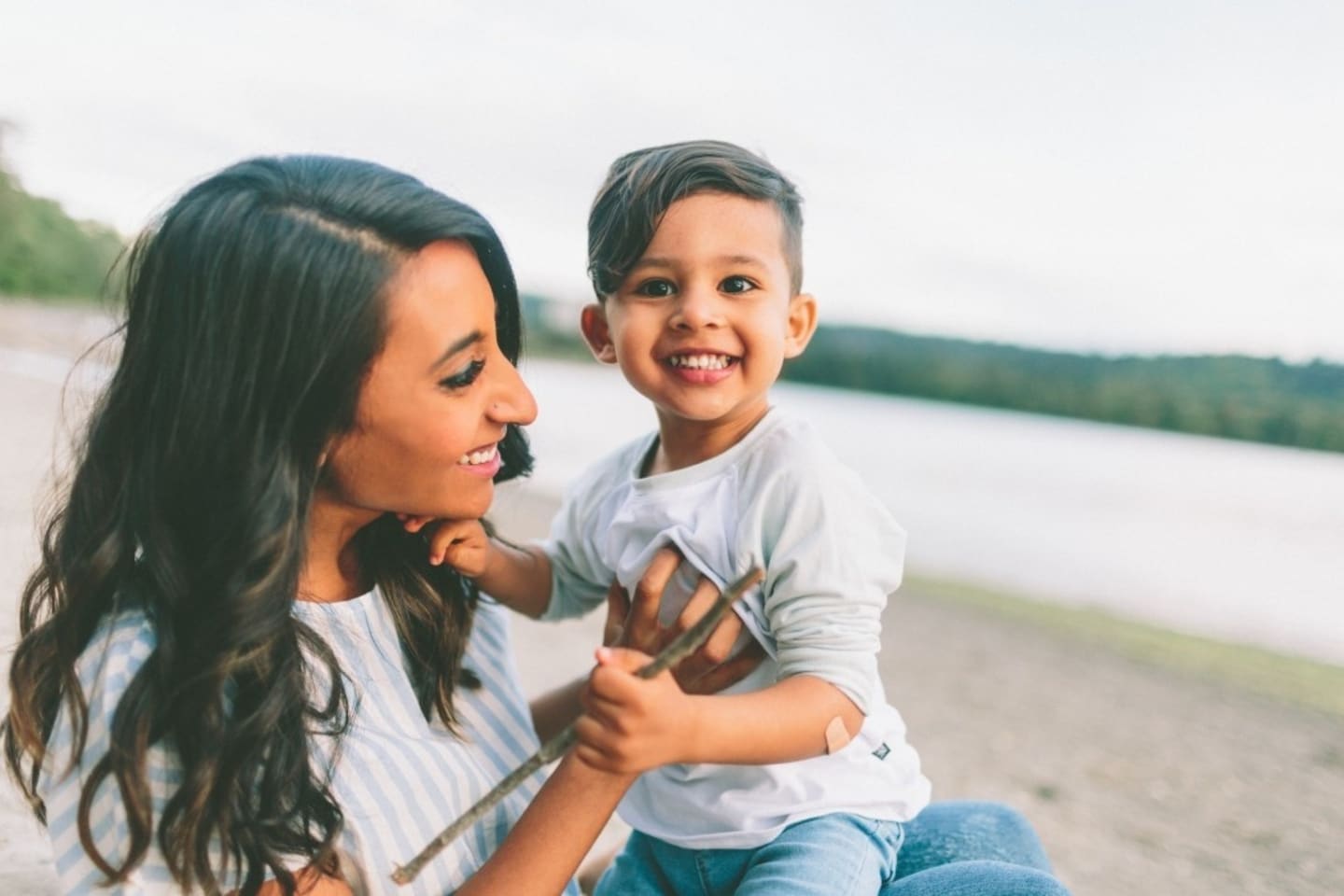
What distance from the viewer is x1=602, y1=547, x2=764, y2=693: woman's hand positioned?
178 centimetres

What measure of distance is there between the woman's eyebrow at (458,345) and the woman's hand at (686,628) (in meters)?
0.52

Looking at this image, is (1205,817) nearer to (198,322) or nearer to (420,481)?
(420,481)

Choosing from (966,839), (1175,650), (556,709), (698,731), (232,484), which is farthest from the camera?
(1175,650)

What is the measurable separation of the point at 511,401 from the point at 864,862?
3.37 feet

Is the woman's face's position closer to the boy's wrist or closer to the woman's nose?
the woman's nose

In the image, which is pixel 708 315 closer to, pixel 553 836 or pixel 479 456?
pixel 479 456

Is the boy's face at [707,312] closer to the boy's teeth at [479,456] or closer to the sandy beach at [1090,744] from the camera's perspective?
the boy's teeth at [479,456]

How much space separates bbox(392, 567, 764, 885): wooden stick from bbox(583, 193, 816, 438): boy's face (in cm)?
74

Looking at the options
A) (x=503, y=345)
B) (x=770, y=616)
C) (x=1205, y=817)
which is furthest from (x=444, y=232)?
(x=1205, y=817)

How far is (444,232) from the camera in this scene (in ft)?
5.24

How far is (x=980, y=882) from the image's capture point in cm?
172

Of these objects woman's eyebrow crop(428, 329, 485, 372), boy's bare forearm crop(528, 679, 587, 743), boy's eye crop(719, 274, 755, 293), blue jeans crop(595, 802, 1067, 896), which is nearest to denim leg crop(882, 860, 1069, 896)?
blue jeans crop(595, 802, 1067, 896)

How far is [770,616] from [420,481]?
64 centimetres

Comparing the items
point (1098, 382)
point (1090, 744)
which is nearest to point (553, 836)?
point (1090, 744)
